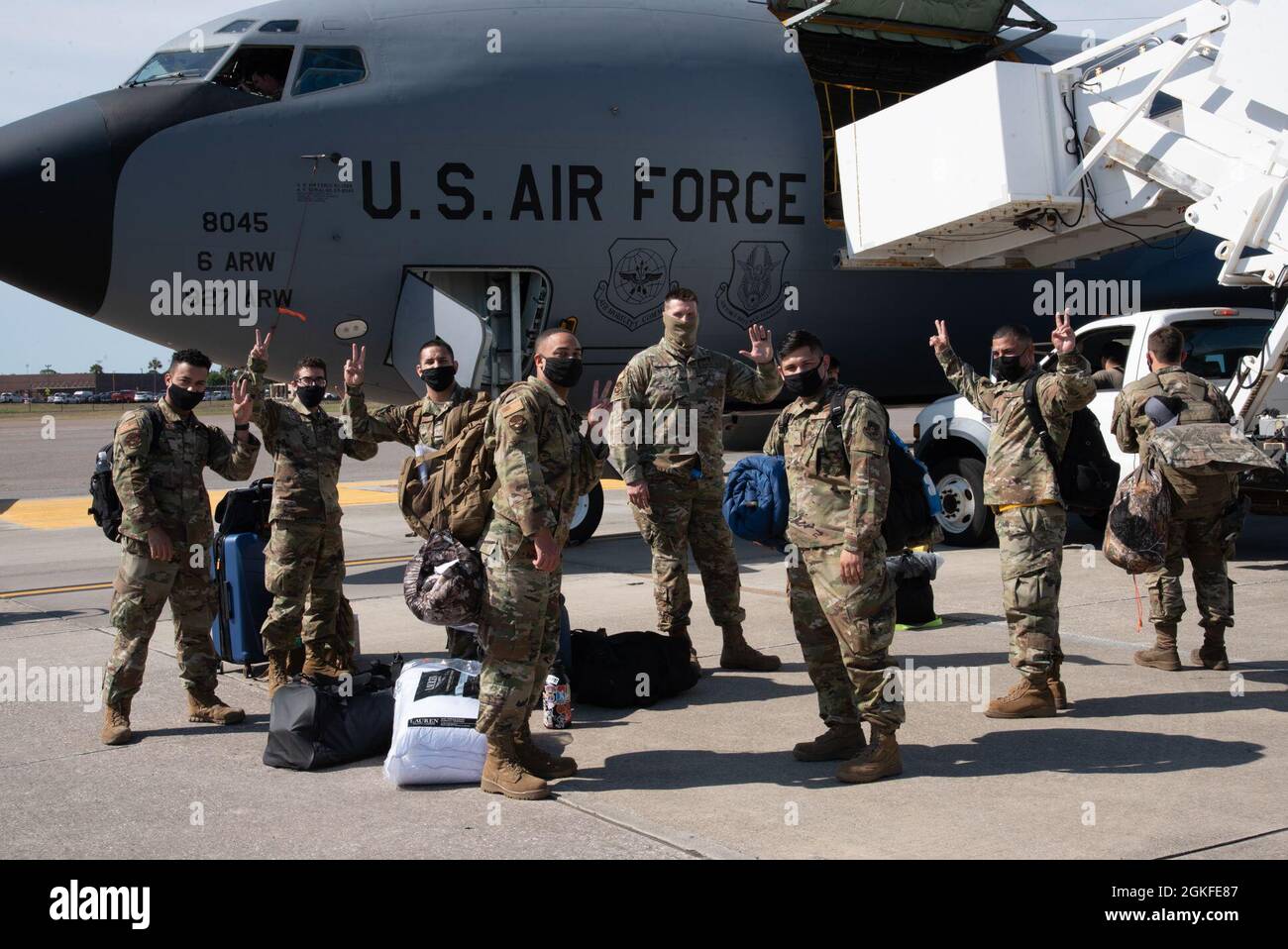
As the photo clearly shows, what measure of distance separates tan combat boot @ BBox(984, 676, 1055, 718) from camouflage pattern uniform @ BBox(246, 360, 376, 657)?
12.0 feet

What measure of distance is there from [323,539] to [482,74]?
19.4 feet

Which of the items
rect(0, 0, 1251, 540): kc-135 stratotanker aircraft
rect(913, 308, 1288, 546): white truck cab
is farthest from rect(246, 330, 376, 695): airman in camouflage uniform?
rect(913, 308, 1288, 546): white truck cab

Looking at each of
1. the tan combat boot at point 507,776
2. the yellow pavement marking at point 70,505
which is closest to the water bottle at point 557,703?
the tan combat boot at point 507,776

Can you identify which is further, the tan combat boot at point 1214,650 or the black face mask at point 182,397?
the tan combat boot at point 1214,650

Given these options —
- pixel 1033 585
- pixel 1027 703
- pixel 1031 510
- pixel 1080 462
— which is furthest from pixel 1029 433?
pixel 1027 703

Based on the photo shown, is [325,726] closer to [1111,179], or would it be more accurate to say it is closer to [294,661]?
[294,661]

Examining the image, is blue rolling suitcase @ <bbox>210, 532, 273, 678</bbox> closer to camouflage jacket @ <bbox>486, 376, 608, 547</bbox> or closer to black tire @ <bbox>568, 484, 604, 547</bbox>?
camouflage jacket @ <bbox>486, 376, 608, 547</bbox>

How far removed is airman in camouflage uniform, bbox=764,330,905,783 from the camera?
5512 mm

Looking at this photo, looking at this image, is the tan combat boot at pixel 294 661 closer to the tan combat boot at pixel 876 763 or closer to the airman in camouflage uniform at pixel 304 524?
the airman in camouflage uniform at pixel 304 524

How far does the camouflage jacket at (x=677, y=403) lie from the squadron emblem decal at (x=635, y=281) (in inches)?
174

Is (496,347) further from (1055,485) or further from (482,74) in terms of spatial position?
(1055,485)

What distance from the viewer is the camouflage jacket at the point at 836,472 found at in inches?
216

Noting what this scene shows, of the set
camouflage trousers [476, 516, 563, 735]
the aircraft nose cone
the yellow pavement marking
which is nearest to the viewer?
camouflage trousers [476, 516, 563, 735]

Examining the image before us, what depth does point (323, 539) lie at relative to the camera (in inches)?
280
